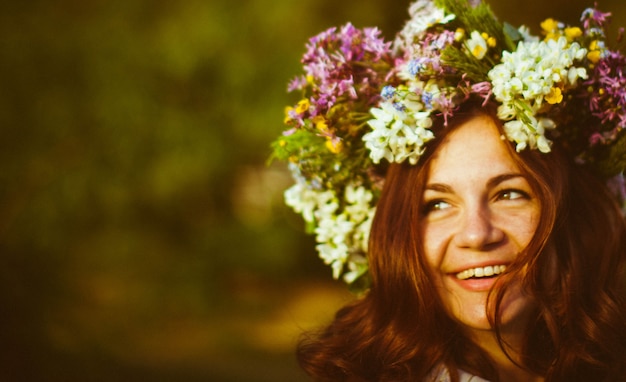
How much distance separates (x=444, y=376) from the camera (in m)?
2.19

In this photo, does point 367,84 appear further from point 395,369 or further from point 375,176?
point 395,369

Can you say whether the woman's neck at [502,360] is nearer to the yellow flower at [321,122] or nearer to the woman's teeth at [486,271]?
the woman's teeth at [486,271]

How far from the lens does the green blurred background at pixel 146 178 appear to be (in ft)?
19.4

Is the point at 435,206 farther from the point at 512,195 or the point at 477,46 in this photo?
the point at 477,46

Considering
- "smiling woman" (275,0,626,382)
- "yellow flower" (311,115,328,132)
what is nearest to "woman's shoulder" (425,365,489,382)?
"smiling woman" (275,0,626,382)

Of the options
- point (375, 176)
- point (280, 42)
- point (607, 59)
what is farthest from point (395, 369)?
point (280, 42)

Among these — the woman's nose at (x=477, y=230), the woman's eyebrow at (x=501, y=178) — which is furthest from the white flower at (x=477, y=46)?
the woman's nose at (x=477, y=230)

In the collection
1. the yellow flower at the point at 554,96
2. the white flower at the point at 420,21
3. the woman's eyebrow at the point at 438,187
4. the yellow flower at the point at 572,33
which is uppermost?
the white flower at the point at 420,21

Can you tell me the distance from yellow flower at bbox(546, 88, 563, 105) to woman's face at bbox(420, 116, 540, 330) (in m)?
0.19

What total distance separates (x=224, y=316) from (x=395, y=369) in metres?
6.30

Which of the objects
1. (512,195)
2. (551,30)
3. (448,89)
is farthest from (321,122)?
(551,30)

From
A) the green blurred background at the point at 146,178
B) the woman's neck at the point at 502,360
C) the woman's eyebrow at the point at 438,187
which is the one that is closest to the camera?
the woman's eyebrow at the point at 438,187

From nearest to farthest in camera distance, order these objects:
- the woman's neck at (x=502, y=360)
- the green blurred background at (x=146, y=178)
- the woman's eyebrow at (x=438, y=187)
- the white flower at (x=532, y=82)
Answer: the white flower at (x=532, y=82) → the woman's eyebrow at (x=438, y=187) → the woman's neck at (x=502, y=360) → the green blurred background at (x=146, y=178)

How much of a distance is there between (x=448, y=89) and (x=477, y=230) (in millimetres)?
467
